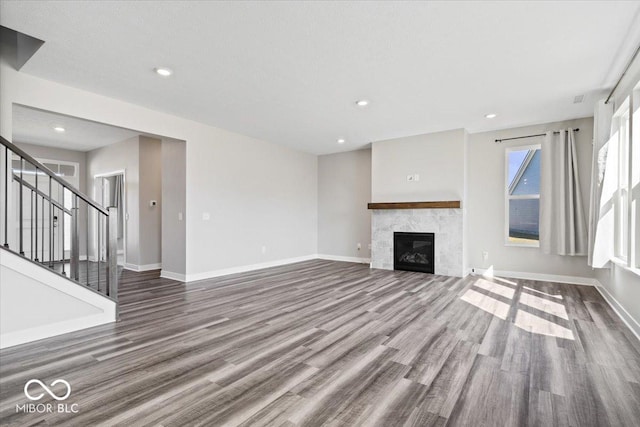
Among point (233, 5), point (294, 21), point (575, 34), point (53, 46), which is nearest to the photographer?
point (233, 5)

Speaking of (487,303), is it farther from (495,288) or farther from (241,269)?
(241,269)

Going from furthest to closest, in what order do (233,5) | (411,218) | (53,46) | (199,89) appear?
(411,218), (199,89), (53,46), (233,5)

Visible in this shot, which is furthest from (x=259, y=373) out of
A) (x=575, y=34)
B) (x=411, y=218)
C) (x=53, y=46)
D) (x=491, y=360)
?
(x=411, y=218)

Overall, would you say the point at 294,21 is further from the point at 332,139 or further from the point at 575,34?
the point at 332,139

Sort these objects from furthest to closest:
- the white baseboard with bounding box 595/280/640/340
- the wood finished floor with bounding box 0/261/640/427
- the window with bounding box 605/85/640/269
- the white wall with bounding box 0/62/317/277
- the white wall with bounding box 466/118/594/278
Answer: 1. the white wall with bounding box 466/118/594/278
2. the white wall with bounding box 0/62/317/277
3. the window with bounding box 605/85/640/269
4. the white baseboard with bounding box 595/280/640/340
5. the wood finished floor with bounding box 0/261/640/427

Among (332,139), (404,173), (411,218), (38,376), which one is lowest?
(38,376)

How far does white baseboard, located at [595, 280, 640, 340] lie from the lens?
2804 mm

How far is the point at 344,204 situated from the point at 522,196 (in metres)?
3.62

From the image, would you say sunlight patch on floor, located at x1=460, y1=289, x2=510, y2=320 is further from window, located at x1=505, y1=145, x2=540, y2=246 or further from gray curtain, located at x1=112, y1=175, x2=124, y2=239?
gray curtain, located at x1=112, y1=175, x2=124, y2=239

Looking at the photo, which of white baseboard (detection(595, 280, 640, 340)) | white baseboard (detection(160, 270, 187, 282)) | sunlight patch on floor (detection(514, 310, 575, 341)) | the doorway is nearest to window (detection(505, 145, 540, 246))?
white baseboard (detection(595, 280, 640, 340))

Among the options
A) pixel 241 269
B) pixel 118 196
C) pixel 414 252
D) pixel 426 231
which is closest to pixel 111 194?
pixel 118 196

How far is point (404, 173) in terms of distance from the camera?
6109 millimetres

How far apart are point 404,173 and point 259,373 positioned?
4.91m

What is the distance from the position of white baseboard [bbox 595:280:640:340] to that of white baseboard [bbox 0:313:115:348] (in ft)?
16.4
